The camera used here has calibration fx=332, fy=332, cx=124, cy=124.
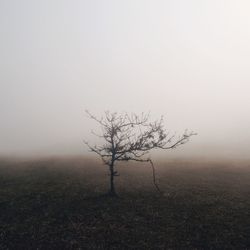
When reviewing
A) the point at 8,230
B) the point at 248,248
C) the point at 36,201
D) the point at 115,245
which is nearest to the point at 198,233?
the point at 248,248

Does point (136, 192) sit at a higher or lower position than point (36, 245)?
higher

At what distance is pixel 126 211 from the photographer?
34.9 meters

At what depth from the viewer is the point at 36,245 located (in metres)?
27.6

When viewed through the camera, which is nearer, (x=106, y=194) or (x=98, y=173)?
(x=106, y=194)

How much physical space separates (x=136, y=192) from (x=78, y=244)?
16.4 meters

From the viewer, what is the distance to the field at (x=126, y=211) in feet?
91.6

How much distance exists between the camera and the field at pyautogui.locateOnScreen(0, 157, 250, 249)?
27922 mm

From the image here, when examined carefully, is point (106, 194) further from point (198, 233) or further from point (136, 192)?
point (198, 233)

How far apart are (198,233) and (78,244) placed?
10.3 meters

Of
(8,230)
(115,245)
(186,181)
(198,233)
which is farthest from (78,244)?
(186,181)

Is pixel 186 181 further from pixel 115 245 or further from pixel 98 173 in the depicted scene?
pixel 115 245

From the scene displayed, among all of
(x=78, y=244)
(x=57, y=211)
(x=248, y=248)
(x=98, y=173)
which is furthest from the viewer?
(x=98, y=173)

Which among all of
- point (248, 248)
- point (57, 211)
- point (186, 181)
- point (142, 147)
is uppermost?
point (142, 147)

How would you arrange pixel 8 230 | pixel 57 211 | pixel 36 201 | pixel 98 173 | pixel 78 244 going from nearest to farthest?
pixel 78 244 → pixel 8 230 → pixel 57 211 → pixel 36 201 → pixel 98 173
